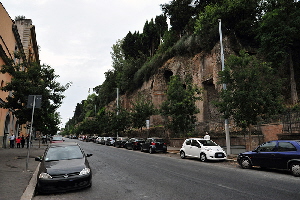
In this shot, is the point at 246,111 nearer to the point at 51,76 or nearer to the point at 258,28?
the point at 51,76

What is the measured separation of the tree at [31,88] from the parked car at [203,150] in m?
11.6

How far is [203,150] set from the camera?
49.0ft

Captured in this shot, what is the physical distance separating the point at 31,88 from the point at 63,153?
35.7 feet

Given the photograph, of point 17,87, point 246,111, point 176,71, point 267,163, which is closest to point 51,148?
point 267,163

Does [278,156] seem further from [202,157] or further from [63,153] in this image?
[63,153]

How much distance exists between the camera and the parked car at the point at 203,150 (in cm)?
1446

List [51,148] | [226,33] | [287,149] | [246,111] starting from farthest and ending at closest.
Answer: [226,33] < [246,111] < [287,149] < [51,148]

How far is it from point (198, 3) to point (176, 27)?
6514 mm

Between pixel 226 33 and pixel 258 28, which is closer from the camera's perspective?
pixel 258 28

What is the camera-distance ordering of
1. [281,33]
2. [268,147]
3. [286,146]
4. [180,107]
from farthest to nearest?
1. [281,33]
2. [180,107]
3. [268,147]
4. [286,146]

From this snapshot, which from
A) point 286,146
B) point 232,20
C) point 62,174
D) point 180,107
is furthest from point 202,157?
point 232,20

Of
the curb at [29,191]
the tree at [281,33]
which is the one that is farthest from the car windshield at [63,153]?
the tree at [281,33]

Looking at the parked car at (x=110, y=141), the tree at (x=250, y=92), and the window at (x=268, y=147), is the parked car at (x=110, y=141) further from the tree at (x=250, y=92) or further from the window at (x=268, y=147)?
the window at (x=268, y=147)

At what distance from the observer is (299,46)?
95.1ft
